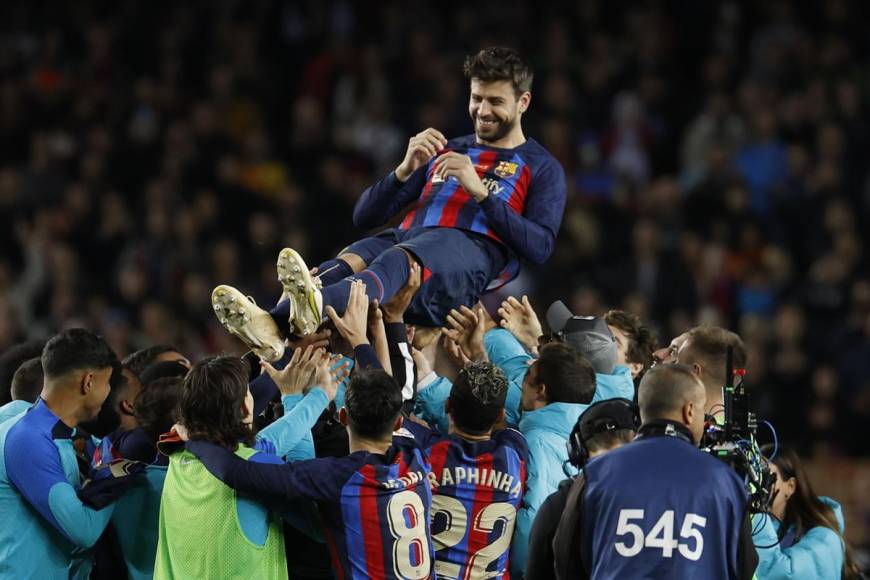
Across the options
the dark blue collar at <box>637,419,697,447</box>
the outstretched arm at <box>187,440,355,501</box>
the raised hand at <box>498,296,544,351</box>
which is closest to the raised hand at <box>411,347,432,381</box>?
the raised hand at <box>498,296,544,351</box>

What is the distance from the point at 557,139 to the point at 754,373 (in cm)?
317

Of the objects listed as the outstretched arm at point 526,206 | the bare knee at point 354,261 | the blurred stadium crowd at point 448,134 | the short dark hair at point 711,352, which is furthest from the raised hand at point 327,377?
the blurred stadium crowd at point 448,134

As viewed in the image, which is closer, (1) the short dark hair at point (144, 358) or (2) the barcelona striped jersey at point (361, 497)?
(2) the barcelona striped jersey at point (361, 497)

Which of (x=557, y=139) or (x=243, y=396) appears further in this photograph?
(x=557, y=139)

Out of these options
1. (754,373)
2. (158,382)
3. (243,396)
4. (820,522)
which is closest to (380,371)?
(243,396)

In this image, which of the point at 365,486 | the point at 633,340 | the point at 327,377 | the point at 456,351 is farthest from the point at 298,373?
the point at 633,340

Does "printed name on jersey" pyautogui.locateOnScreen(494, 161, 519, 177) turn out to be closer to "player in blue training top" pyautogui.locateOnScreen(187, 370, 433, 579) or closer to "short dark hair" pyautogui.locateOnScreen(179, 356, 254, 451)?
"player in blue training top" pyautogui.locateOnScreen(187, 370, 433, 579)

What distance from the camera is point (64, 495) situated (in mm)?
→ 5523

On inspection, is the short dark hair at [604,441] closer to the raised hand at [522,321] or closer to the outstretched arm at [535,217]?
the outstretched arm at [535,217]

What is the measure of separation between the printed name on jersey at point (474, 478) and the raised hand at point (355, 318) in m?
0.69

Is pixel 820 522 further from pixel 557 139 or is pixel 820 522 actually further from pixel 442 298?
pixel 557 139

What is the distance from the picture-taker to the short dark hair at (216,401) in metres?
5.30

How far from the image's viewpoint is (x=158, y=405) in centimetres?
584

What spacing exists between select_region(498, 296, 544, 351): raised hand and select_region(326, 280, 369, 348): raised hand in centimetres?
122
